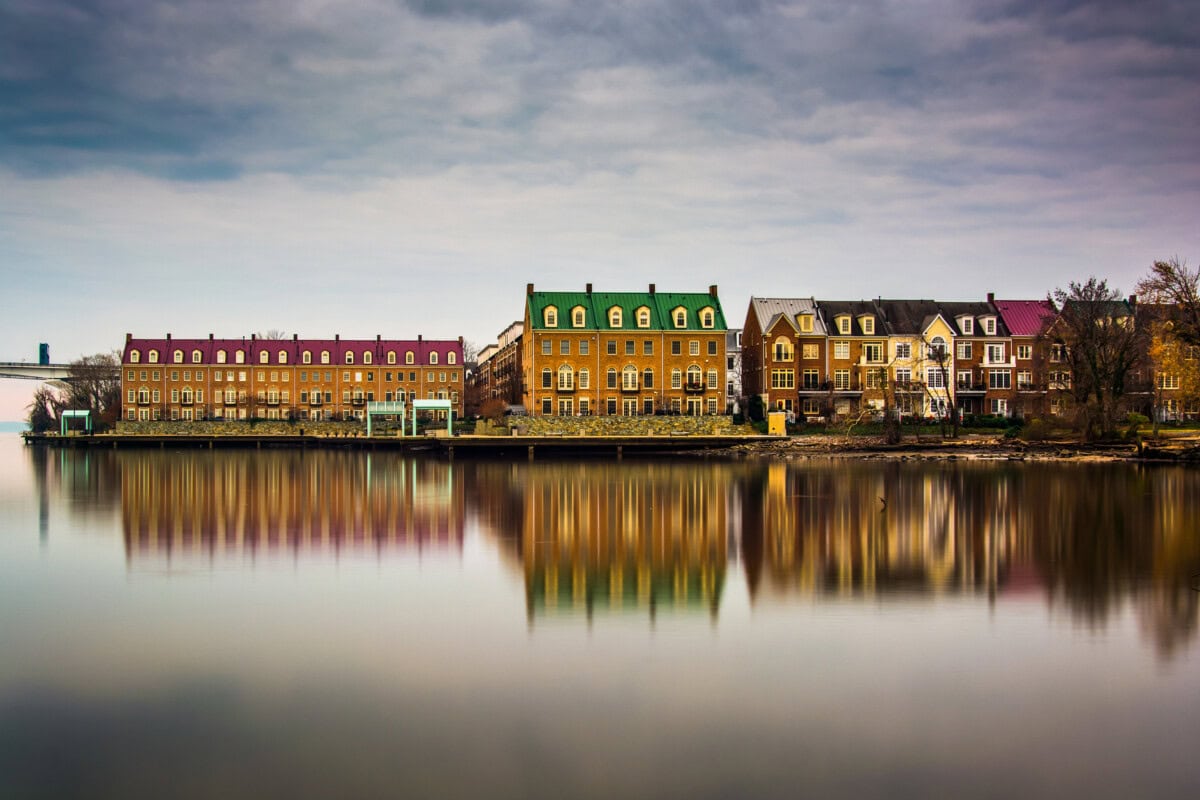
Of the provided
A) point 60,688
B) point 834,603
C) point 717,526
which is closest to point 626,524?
point 717,526

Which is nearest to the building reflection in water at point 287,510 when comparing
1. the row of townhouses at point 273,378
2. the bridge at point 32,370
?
the row of townhouses at point 273,378

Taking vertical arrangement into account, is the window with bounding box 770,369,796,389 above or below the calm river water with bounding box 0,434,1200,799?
above

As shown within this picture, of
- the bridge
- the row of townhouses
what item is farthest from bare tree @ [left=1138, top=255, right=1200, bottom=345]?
the bridge

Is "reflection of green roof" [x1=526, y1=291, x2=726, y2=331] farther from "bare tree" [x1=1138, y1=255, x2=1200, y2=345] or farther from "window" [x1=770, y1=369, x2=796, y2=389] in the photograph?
"bare tree" [x1=1138, y1=255, x2=1200, y2=345]

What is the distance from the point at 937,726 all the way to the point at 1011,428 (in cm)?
5612

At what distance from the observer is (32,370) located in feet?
451

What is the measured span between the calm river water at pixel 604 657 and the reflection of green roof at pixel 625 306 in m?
44.5

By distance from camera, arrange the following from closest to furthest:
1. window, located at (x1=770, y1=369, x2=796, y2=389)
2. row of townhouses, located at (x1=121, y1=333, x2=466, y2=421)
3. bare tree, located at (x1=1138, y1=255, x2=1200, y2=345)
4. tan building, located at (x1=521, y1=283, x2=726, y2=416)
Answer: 1. bare tree, located at (x1=1138, y1=255, x2=1200, y2=345)
2. tan building, located at (x1=521, y1=283, x2=726, y2=416)
3. window, located at (x1=770, y1=369, x2=796, y2=389)
4. row of townhouses, located at (x1=121, y1=333, x2=466, y2=421)

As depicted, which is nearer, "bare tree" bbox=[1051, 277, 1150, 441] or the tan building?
"bare tree" bbox=[1051, 277, 1150, 441]

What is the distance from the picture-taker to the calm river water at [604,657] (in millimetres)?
8062

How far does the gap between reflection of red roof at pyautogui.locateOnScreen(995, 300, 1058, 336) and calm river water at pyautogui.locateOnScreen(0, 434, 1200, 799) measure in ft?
170

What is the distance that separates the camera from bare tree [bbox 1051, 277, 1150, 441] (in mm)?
54219

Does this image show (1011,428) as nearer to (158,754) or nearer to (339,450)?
(339,450)

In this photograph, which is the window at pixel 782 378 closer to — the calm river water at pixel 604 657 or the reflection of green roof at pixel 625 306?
the reflection of green roof at pixel 625 306
